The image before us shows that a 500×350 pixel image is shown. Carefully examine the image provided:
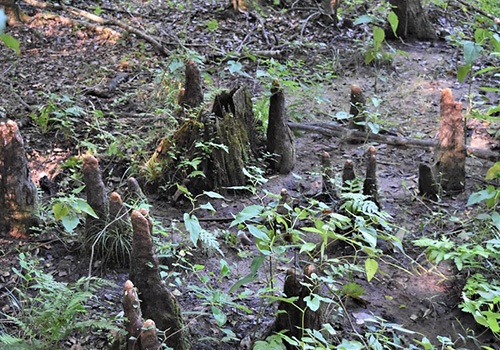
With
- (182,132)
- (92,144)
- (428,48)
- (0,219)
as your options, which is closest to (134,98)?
(92,144)

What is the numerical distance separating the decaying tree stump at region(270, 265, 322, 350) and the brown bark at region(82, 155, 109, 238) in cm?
179

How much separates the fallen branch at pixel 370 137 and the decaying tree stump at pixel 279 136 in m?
1.06

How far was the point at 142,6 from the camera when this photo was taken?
11.4 meters

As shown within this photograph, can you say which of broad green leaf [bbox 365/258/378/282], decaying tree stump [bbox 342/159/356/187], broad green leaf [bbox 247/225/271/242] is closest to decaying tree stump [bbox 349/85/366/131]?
decaying tree stump [bbox 342/159/356/187]

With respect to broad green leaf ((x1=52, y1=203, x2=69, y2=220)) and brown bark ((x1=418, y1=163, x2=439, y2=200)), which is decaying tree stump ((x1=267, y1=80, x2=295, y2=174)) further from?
broad green leaf ((x1=52, y1=203, x2=69, y2=220))

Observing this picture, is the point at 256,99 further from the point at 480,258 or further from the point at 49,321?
the point at 49,321

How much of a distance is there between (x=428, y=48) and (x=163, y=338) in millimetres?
8870

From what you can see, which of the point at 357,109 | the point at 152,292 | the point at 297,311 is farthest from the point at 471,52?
the point at 357,109

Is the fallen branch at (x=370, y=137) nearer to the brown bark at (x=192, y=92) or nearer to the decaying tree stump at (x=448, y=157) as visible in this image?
the decaying tree stump at (x=448, y=157)

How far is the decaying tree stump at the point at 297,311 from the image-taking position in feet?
10.7

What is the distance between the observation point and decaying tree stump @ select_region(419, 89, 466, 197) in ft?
18.6

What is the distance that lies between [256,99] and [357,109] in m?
1.55

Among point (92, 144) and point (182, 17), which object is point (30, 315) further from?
point (182, 17)

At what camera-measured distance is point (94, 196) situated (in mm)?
4363
